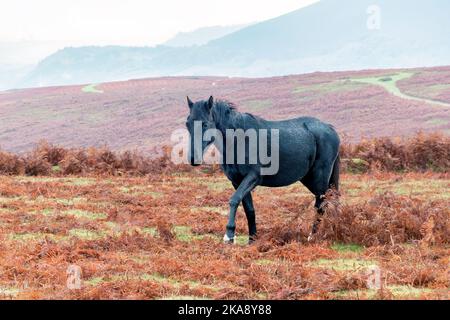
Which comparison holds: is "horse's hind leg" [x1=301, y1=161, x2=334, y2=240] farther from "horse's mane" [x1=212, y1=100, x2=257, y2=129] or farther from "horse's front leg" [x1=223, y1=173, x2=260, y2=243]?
"horse's mane" [x1=212, y1=100, x2=257, y2=129]

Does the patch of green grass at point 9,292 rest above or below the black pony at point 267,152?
below

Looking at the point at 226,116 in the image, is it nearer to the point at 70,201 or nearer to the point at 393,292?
the point at 393,292

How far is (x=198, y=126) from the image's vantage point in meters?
10.5

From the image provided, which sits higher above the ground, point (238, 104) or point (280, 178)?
point (280, 178)

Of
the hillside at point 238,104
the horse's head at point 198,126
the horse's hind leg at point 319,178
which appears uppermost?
the horse's head at point 198,126

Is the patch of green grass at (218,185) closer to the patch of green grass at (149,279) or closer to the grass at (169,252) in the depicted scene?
the grass at (169,252)

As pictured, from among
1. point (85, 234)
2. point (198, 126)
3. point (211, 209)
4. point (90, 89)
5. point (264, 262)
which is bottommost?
point (211, 209)

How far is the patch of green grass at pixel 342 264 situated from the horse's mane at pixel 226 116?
289 centimetres

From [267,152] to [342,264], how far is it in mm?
2803

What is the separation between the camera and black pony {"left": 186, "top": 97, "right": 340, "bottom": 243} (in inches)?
420

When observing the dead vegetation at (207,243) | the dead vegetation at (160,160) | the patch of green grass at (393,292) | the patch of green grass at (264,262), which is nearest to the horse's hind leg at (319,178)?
the dead vegetation at (207,243)

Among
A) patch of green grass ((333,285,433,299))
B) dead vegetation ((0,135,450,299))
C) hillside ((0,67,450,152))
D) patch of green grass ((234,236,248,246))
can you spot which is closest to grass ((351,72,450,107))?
hillside ((0,67,450,152))

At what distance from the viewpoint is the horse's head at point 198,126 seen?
10375 mm

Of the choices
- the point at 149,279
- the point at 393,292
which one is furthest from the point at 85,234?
the point at 393,292
